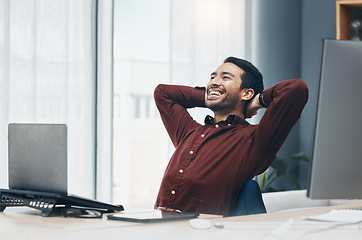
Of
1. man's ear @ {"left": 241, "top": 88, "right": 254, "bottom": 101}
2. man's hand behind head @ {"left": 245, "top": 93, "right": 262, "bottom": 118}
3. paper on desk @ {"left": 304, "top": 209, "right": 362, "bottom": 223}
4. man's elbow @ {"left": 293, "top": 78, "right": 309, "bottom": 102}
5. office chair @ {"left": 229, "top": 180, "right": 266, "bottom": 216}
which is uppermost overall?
man's elbow @ {"left": 293, "top": 78, "right": 309, "bottom": 102}

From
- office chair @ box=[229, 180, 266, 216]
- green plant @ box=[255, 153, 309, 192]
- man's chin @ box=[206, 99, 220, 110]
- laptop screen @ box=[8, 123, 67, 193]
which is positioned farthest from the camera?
green plant @ box=[255, 153, 309, 192]

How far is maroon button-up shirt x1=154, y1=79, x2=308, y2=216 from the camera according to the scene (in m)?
1.75

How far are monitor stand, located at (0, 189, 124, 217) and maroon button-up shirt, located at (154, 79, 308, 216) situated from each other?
38cm

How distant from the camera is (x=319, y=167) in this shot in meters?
1.08

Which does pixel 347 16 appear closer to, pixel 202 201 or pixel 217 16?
pixel 217 16

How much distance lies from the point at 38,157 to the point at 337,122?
0.84 m

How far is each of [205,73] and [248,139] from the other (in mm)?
1927

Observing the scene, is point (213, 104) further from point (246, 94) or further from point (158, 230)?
point (158, 230)

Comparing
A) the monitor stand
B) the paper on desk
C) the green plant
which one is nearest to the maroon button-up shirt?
the monitor stand

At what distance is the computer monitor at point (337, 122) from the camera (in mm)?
1070

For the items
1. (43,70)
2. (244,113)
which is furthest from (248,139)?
(43,70)

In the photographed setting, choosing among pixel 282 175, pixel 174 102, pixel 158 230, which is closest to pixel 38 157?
pixel 158 230

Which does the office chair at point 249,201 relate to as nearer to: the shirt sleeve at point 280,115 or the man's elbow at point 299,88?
the shirt sleeve at point 280,115

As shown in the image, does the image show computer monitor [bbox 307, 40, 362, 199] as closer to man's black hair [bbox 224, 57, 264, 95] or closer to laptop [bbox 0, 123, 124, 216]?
laptop [bbox 0, 123, 124, 216]
